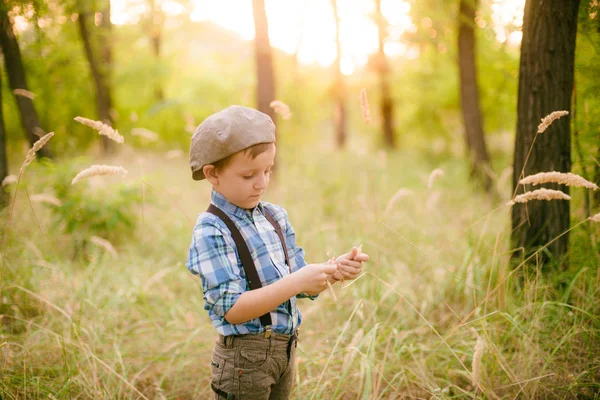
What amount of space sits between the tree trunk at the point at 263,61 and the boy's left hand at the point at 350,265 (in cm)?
543

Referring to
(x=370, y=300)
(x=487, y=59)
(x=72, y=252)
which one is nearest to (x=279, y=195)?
(x=72, y=252)

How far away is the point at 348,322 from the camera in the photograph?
2070 millimetres

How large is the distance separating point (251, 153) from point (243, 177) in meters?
0.10

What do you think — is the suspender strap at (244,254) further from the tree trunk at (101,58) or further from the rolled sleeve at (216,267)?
the tree trunk at (101,58)

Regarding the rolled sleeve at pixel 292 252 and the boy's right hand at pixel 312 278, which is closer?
the boy's right hand at pixel 312 278

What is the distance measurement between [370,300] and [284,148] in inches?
404

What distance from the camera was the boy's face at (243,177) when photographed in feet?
5.09

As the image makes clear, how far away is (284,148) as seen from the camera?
12.9 metres

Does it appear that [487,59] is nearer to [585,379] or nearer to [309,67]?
[585,379]

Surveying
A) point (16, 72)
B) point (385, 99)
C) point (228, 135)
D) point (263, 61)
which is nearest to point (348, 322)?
point (228, 135)

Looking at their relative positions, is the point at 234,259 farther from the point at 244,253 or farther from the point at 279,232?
the point at 279,232

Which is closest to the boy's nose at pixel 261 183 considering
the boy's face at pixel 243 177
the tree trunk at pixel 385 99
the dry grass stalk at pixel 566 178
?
the boy's face at pixel 243 177

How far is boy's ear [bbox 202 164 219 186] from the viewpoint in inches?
61.9

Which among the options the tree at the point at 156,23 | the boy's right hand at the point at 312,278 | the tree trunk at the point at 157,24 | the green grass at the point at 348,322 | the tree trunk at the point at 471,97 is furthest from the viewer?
the tree trunk at the point at 157,24
